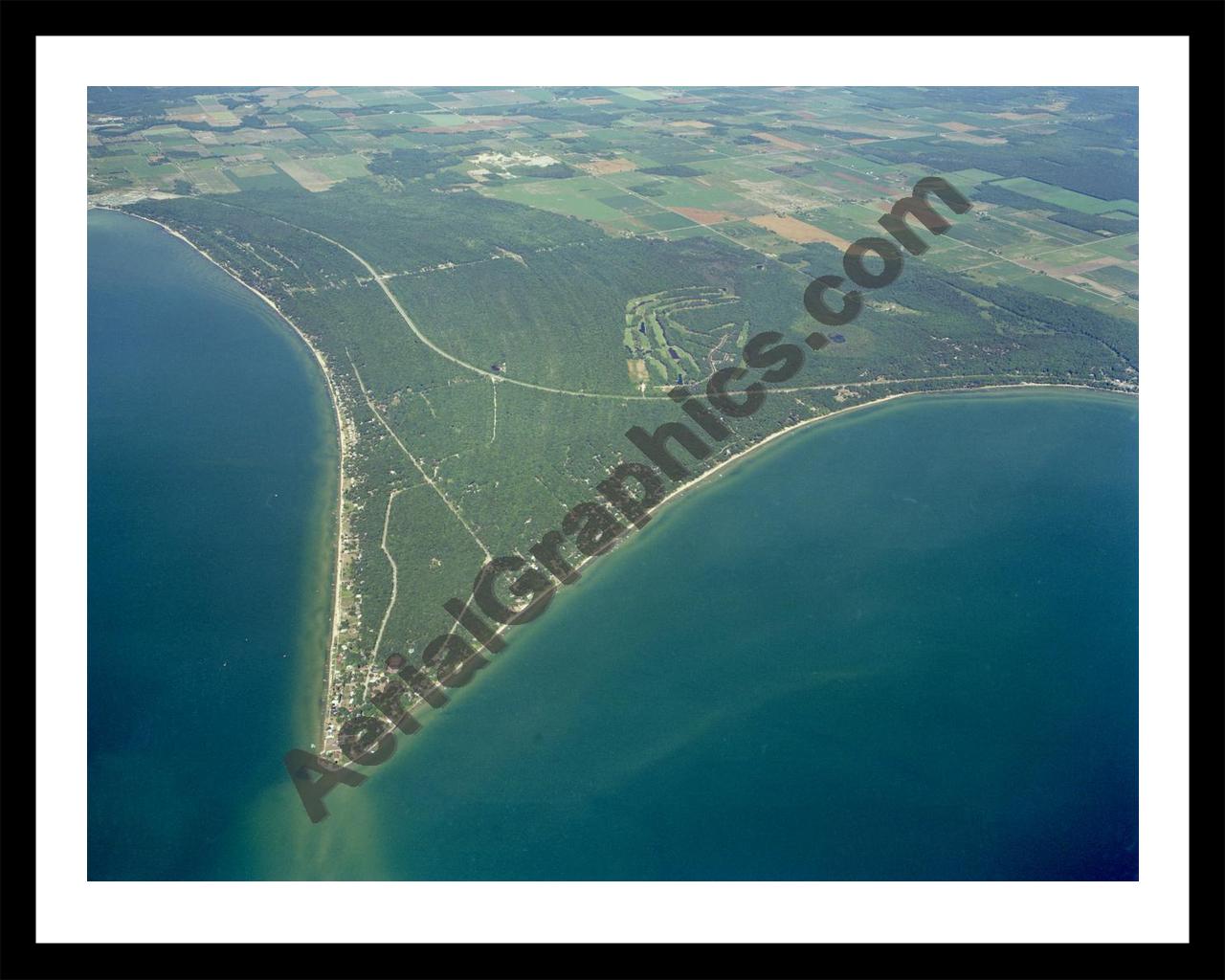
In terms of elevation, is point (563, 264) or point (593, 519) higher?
point (563, 264)

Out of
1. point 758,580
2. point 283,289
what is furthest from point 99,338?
point 758,580

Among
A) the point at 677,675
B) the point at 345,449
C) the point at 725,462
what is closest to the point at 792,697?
the point at 677,675

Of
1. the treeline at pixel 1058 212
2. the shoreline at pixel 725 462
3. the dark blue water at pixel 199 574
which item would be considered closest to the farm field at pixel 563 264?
the treeline at pixel 1058 212

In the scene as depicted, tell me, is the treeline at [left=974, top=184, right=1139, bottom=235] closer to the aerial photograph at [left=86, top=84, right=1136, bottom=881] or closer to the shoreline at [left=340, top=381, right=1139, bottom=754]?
the aerial photograph at [left=86, top=84, right=1136, bottom=881]

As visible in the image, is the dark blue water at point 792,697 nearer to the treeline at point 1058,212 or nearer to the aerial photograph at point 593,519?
the aerial photograph at point 593,519

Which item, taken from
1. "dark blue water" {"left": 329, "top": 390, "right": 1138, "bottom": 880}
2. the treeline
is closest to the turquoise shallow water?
"dark blue water" {"left": 329, "top": 390, "right": 1138, "bottom": 880}

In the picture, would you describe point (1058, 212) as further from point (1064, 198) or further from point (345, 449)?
point (345, 449)
